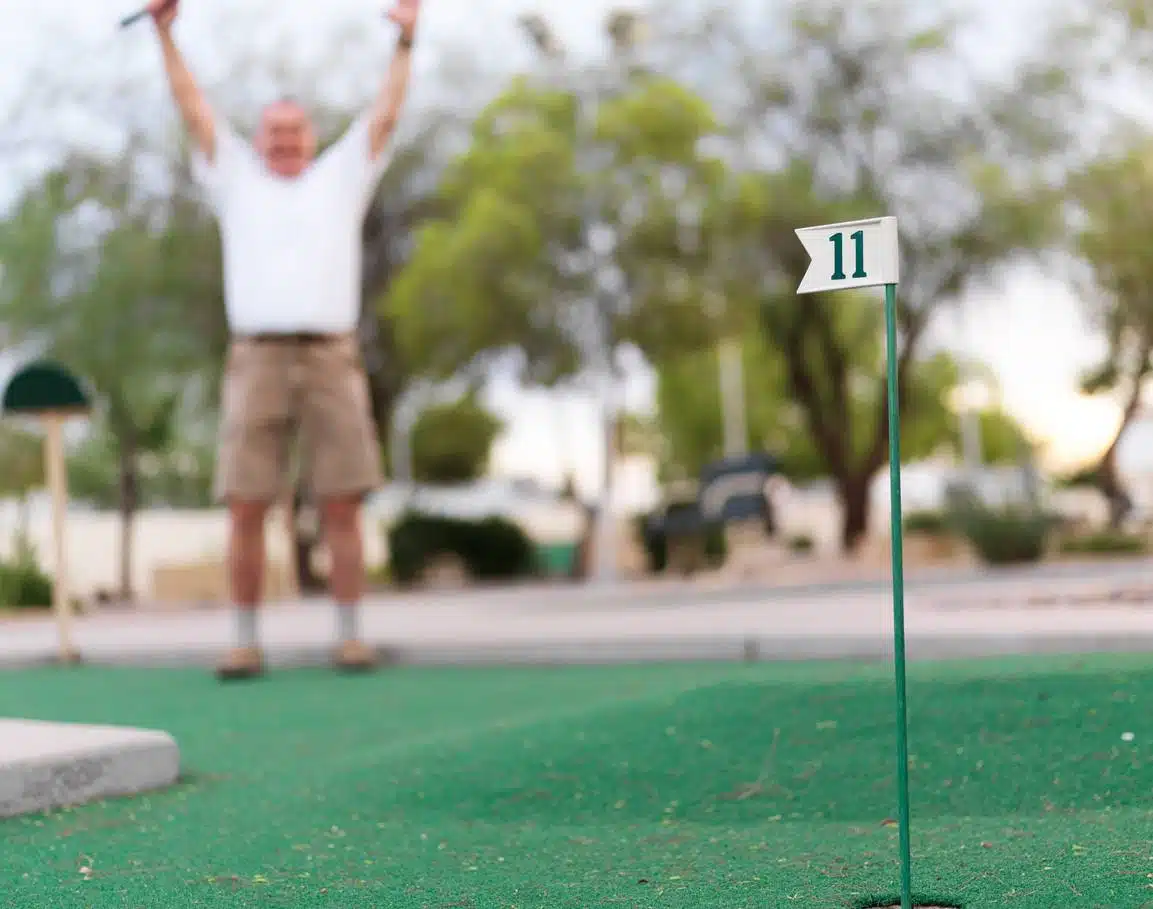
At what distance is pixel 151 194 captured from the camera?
1897 centimetres

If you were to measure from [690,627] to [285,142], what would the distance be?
146 inches

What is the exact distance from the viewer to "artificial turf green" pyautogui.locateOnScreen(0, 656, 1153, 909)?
12.1 ft

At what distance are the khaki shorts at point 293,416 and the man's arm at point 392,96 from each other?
1.01 metres

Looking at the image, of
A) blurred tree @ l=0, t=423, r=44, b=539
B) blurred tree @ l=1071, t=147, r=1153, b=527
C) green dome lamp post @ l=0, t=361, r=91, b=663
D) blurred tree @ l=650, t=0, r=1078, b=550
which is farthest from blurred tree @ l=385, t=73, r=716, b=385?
green dome lamp post @ l=0, t=361, r=91, b=663

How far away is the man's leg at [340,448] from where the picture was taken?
804 cm

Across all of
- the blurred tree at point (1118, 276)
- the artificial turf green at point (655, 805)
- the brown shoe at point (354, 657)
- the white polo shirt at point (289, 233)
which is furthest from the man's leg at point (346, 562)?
the blurred tree at point (1118, 276)

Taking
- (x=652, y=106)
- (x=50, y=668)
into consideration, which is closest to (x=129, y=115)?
(x=652, y=106)

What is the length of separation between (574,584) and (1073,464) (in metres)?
20.9

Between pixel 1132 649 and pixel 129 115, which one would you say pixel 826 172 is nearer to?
pixel 129 115

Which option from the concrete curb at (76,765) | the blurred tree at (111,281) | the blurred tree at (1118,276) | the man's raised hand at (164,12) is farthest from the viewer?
the blurred tree at (1118,276)

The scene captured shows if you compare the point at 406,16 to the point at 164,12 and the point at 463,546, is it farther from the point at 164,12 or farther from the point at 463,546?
the point at 463,546

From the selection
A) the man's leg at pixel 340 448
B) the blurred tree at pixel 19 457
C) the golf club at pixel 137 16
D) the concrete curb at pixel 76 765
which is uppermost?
the golf club at pixel 137 16

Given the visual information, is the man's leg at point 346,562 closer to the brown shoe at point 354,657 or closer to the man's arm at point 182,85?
the brown shoe at point 354,657

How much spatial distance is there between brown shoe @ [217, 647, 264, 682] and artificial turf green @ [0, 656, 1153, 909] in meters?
1.36
